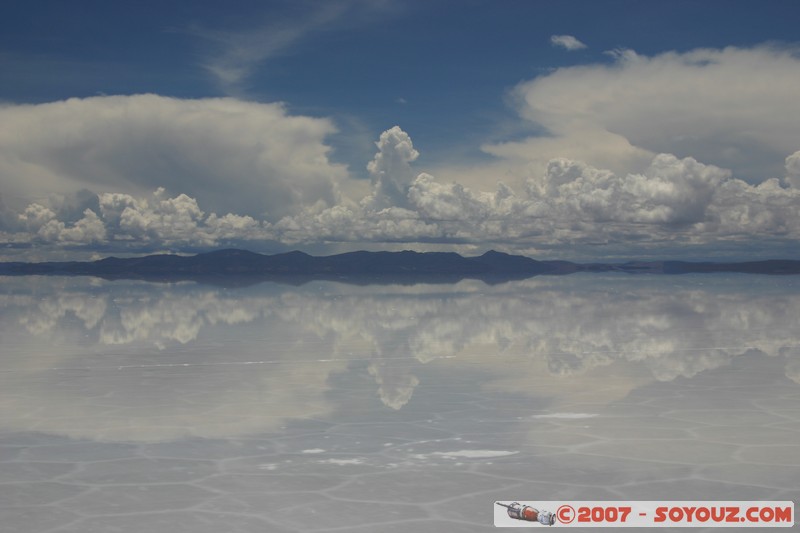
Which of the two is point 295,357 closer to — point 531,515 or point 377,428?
point 377,428

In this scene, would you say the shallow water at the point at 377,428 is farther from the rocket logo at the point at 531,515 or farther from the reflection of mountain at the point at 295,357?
the rocket logo at the point at 531,515

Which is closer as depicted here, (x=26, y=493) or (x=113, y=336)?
(x=26, y=493)

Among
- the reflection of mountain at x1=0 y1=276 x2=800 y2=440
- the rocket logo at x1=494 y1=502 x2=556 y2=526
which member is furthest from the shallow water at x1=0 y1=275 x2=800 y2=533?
the rocket logo at x1=494 y1=502 x2=556 y2=526

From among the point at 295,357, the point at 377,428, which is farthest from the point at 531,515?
the point at 295,357

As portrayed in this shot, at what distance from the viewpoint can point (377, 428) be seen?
461 inches

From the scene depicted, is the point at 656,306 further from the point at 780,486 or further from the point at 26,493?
the point at 26,493

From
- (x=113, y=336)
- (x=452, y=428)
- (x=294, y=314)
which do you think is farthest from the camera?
(x=294, y=314)

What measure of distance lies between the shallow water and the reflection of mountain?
9 centimetres

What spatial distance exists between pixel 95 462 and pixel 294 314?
90.5 feet

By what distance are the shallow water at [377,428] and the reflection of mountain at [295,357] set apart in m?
0.09

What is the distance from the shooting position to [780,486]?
8.68 meters

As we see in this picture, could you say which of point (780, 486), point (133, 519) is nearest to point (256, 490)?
point (133, 519)

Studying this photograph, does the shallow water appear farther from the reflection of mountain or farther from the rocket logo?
the rocket logo

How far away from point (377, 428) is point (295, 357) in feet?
29.5
